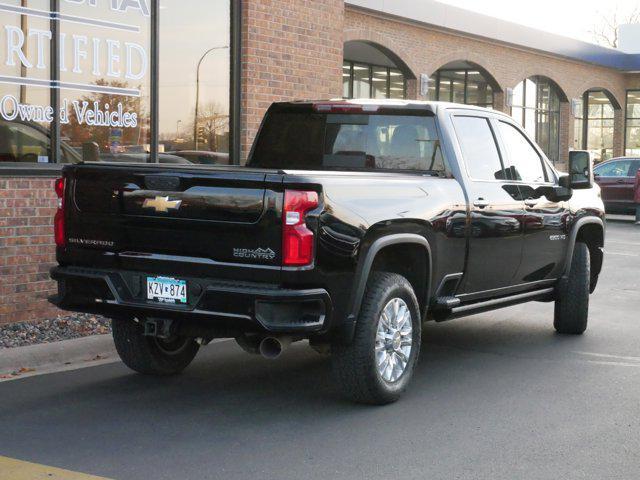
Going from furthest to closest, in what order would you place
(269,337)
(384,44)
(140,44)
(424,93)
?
(424,93), (384,44), (140,44), (269,337)

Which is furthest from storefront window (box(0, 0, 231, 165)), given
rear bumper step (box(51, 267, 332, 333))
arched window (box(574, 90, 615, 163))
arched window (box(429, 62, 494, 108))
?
arched window (box(574, 90, 615, 163))

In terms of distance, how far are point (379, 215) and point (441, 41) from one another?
67.8 feet

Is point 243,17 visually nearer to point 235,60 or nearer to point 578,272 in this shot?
point 235,60

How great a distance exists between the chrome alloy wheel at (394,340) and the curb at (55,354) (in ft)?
8.44

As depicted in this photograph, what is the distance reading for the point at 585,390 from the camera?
7.23 metres

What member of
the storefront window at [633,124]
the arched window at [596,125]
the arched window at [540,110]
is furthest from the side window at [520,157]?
the storefront window at [633,124]

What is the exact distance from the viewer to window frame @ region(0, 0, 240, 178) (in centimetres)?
967

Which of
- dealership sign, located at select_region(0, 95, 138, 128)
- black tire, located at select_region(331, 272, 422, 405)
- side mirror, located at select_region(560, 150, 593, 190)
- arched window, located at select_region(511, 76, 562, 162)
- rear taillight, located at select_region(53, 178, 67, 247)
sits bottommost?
black tire, located at select_region(331, 272, 422, 405)

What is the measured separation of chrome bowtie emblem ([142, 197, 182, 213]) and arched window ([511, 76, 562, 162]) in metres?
26.3

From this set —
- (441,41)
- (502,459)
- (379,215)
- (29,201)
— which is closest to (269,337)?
(379,215)

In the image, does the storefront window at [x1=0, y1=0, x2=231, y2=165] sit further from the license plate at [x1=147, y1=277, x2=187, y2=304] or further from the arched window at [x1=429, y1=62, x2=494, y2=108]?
the arched window at [x1=429, y1=62, x2=494, y2=108]

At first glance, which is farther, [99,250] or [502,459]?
[99,250]

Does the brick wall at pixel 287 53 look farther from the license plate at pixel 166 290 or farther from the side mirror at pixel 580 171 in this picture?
the license plate at pixel 166 290

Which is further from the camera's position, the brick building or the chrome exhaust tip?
the brick building
